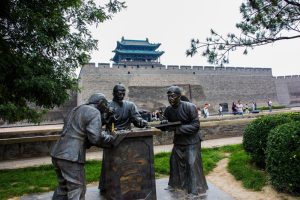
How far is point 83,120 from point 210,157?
5.01 meters

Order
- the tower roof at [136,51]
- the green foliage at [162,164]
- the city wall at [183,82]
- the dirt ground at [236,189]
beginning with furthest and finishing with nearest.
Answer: the tower roof at [136,51] < the city wall at [183,82] < the green foliage at [162,164] < the dirt ground at [236,189]

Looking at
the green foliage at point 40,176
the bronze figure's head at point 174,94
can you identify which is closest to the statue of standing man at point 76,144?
the bronze figure's head at point 174,94

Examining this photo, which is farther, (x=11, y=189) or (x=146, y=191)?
(x=11, y=189)

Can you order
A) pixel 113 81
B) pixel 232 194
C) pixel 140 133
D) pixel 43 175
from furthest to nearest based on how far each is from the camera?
1. pixel 113 81
2. pixel 43 175
3. pixel 232 194
4. pixel 140 133

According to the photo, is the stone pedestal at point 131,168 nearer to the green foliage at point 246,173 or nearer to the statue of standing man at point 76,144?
the statue of standing man at point 76,144

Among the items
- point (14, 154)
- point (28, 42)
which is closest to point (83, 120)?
point (28, 42)

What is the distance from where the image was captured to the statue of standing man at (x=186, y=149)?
170 inches

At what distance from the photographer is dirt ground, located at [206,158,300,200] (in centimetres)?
447

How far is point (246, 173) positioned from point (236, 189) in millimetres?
766

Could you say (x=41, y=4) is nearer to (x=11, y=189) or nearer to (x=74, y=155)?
(x=11, y=189)

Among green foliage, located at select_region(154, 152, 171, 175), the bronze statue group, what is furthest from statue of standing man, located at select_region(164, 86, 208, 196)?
A: green foliage, located at select_region(154, 152, 171, 175)

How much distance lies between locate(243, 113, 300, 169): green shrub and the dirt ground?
71 centimetres

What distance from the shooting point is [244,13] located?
17.3 ft

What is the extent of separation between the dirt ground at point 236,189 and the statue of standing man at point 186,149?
671mm
